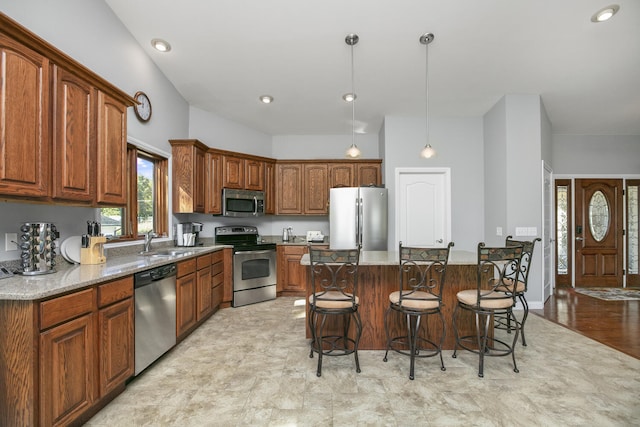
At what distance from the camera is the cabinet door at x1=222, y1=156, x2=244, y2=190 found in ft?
15.3

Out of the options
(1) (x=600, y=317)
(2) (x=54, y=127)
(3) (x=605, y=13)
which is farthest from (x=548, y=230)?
(2) (x=54, y=127)

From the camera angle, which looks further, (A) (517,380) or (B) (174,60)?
(B) (174,60)

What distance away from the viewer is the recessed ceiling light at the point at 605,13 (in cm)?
259

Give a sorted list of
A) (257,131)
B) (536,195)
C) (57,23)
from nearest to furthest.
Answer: (57,23) < (536,195) < (257,131)

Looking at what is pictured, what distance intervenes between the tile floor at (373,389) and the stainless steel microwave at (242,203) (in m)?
2.14

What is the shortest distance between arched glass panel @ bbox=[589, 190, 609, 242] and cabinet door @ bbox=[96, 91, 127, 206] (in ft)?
24.2

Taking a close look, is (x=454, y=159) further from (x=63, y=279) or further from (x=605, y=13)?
(x=63, y=279)

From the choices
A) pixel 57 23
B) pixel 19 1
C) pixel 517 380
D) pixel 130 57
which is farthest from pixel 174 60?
pixel 517 380

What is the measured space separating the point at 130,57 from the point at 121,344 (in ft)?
8.99

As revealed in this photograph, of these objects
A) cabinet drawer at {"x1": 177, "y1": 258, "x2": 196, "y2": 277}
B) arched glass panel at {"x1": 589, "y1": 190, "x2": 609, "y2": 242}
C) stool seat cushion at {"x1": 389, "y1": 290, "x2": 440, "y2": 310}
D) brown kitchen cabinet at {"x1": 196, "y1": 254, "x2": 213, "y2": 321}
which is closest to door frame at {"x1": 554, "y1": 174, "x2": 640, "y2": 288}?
arched glass panel at {"x1": 589, "y1": 190, "x2": 609, "y2": 242}

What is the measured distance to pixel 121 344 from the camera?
82.5 inches

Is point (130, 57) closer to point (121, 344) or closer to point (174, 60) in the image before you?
point (174, 60)

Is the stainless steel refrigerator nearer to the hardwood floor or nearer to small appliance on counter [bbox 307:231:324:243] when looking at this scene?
small appliance on counter [bbox 307:231:324:243]

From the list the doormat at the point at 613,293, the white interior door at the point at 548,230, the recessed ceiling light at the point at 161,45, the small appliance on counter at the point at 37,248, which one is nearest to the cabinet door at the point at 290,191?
the recessed ceiling light at the point at 161,45
